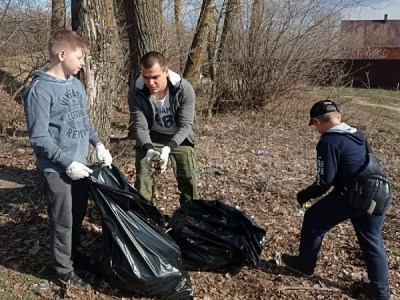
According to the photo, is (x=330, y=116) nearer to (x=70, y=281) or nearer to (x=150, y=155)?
(x=150, y=155)

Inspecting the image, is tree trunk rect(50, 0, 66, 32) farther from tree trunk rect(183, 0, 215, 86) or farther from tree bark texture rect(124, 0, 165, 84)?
tree trunk rect(183, 0, 215, 86)

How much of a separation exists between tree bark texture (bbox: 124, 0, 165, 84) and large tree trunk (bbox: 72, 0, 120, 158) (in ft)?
4.00

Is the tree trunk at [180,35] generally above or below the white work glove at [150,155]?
above

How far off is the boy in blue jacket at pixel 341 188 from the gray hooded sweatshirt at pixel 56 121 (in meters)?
1.58

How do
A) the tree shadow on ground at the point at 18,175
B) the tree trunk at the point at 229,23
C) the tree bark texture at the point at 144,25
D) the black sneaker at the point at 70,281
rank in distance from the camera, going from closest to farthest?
the black sneaker at the point at 70,281
the tree shadow on ground at the point at 18,175
the tree bark texture at the point at 144,25
the tree trunk at the point at 229,23

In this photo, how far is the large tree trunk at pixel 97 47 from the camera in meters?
4.25

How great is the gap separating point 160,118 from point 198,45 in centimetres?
571

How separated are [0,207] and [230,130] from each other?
16.4 ft

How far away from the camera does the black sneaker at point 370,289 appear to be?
3008 millimetres

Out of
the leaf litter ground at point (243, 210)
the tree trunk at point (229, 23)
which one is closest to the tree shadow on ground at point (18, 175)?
the leaf litter ground at point (243, 210)

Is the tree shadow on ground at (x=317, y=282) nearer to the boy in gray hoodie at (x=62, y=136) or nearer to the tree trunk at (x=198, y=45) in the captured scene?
the boy in gray hoodie at (x=62, y=136)

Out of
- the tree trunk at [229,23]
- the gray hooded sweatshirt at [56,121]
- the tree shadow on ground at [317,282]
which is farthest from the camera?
the tree trunk at [229,23]

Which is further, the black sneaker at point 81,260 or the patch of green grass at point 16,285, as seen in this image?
the black sneaker at point 81,260

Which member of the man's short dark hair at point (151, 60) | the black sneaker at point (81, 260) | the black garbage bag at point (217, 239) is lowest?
the black sneaker at point (81, 260)
